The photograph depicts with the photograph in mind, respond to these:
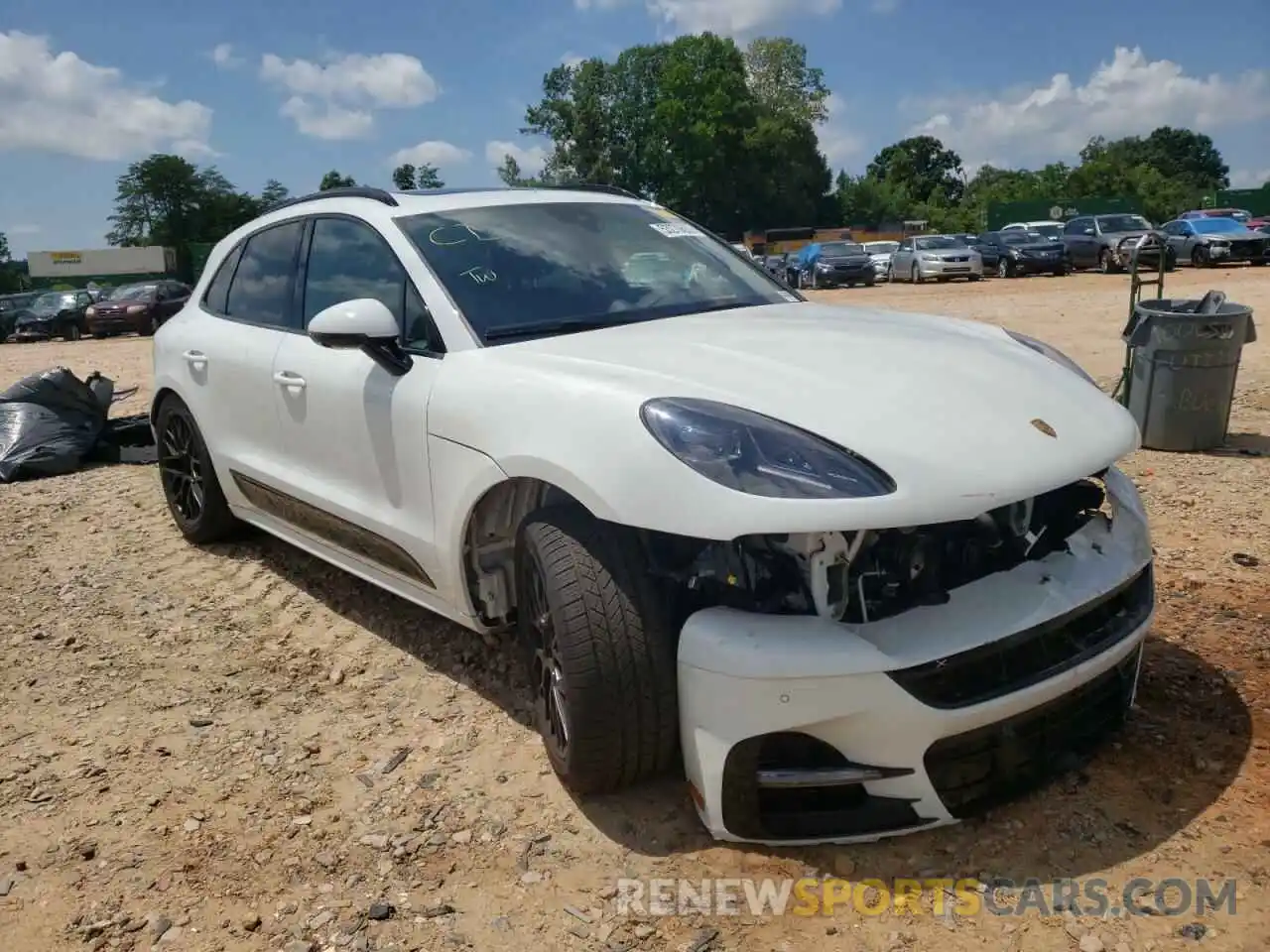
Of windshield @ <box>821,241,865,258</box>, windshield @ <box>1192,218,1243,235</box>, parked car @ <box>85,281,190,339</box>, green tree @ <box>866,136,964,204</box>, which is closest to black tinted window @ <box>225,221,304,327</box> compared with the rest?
parked car @ <box>85,281,190,339</box>

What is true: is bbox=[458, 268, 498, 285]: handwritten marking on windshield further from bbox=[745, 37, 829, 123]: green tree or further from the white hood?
bbox=[745, 37, 829, 123]: green tree

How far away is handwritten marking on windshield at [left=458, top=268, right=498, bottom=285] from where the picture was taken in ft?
10.9

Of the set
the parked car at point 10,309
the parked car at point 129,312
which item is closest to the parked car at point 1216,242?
the parked car at point 129,312

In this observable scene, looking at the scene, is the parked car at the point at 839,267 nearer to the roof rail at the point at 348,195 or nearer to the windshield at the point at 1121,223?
the windshield at the point at 1121,223

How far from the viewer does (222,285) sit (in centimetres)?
481

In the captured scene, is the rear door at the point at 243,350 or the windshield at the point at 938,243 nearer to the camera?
the rear door at the point at 243,350

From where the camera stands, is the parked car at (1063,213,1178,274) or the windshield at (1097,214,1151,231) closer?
the parked car at (1063,213,1178,274)

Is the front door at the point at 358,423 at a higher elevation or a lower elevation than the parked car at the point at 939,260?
higher

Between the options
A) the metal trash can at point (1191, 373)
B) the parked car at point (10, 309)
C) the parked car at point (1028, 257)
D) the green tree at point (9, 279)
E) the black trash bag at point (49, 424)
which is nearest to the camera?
the metal trash can at point (1191, 373)

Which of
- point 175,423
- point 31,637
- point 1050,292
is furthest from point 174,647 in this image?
point 1050,292

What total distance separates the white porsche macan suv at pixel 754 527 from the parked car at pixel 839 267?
88.1 feet

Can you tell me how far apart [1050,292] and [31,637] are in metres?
20.5

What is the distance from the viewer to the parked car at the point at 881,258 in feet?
102

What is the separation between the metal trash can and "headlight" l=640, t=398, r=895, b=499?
15.7 feet
